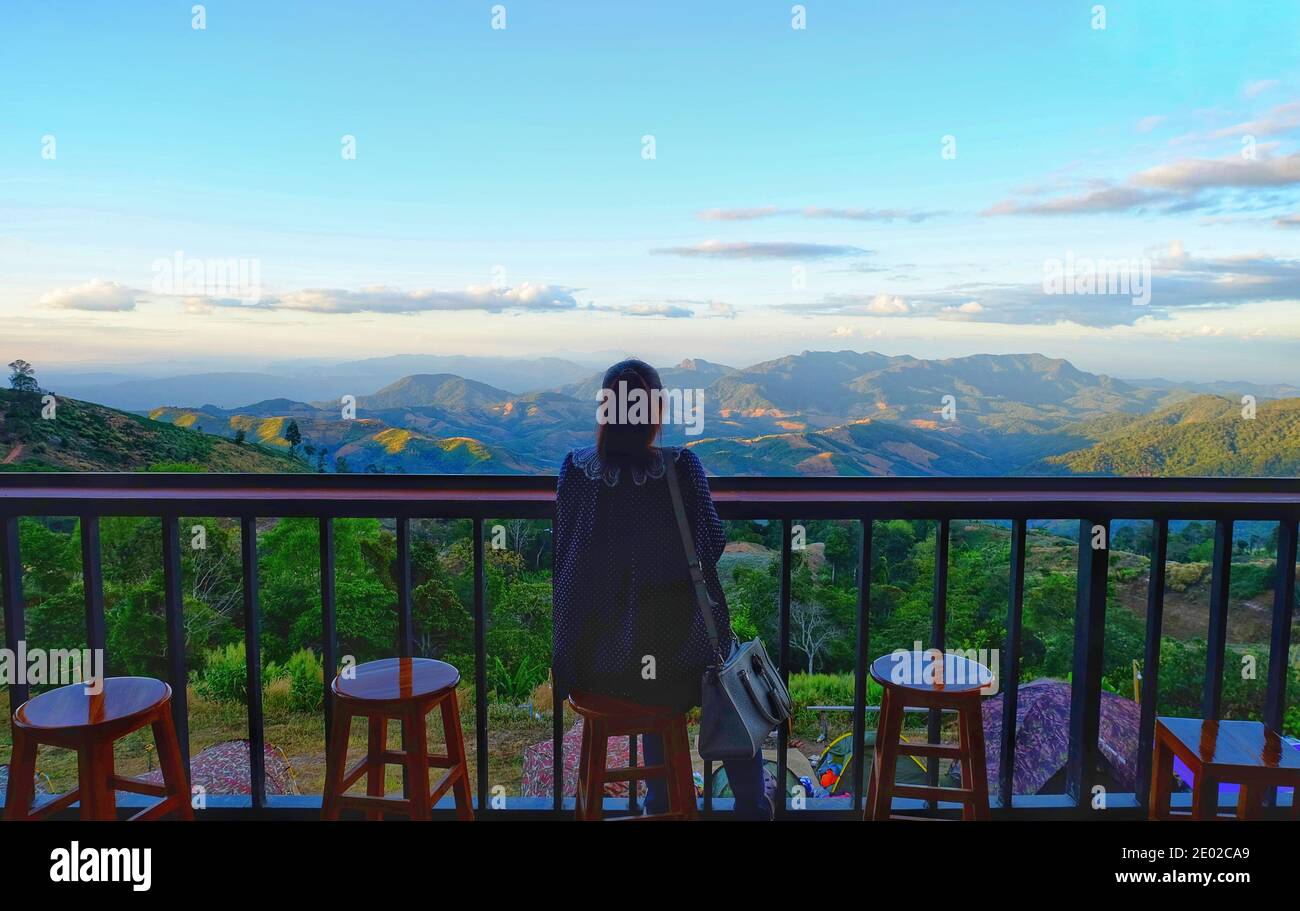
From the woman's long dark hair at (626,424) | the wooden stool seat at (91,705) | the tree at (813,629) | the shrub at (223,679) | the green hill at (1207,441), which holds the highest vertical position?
the woman's long dark hair at (626,424)

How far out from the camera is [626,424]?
189 cm

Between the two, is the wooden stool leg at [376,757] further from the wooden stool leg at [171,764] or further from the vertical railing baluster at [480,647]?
the wooden stool leg at [171,764]

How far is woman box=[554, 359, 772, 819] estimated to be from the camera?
1.87 meters

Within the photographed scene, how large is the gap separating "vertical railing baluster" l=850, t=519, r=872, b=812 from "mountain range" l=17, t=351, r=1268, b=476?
75cm

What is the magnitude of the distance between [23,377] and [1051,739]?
13.4 meters

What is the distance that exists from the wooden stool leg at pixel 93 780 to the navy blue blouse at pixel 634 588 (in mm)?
1114

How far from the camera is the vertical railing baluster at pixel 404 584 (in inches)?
82.9

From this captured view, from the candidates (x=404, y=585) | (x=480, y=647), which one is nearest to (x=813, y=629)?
(x=480, y=647)

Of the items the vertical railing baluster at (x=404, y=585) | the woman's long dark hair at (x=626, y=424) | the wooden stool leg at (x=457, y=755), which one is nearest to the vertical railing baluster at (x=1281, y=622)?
the woman's long dark hair at (x=626, y=424)

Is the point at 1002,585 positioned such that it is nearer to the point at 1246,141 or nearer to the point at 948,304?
the point at 948,304

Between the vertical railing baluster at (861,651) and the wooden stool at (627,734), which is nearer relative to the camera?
the wooden stool at (627,734)

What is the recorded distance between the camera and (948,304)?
11570mm

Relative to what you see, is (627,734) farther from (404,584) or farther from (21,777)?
(21,777)
